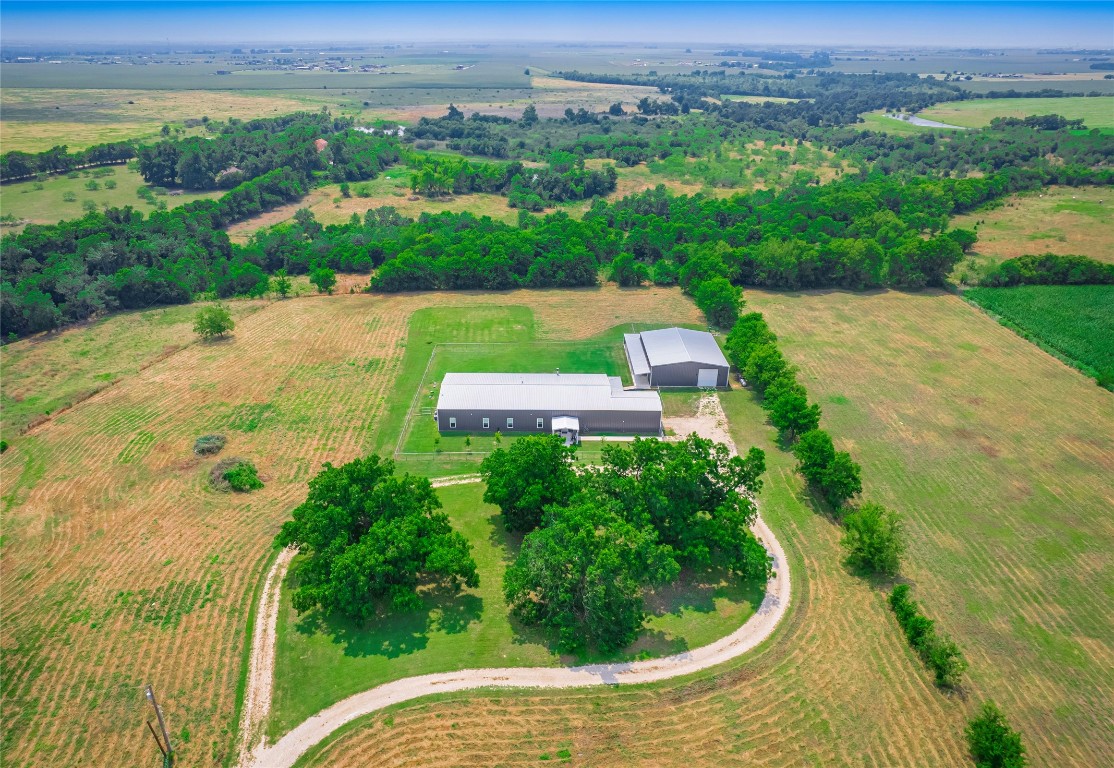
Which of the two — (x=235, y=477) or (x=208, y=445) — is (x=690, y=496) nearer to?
(x=235, y=477)

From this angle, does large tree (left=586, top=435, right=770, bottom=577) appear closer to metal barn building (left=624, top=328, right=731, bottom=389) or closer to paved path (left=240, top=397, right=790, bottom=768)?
paved path (left=240, top=397, right=790, bottom=768)

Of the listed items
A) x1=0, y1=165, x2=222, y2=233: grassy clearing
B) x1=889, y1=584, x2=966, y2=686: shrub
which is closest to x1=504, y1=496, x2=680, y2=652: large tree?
x1=889, y1=584, x2=966, y2=686: shrub

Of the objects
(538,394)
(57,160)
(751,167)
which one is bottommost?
(538,394)

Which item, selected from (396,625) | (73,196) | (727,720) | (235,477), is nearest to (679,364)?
(727,720)

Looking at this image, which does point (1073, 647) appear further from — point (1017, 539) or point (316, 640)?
point (316, 640)

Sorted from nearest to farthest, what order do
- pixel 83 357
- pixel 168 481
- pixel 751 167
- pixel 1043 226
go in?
pixel 168 481, pixel 83 357, pixel 1043 226, pixel 751 167
